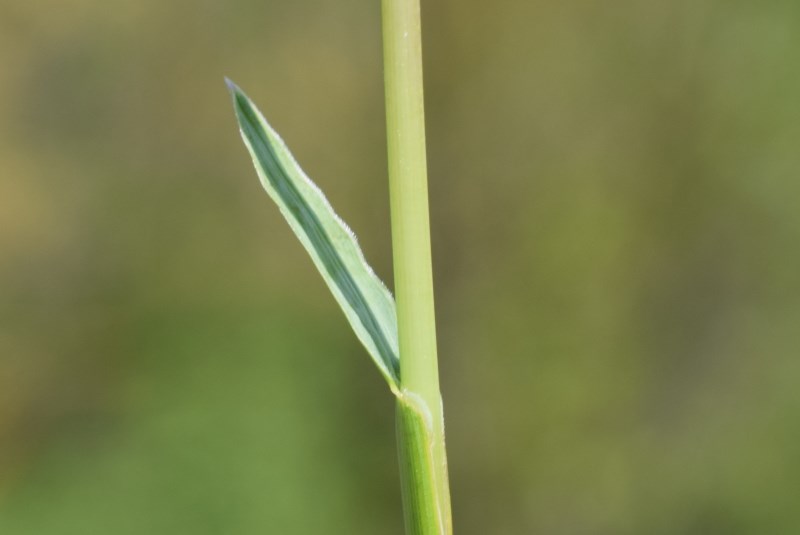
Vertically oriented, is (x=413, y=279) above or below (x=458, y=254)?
above

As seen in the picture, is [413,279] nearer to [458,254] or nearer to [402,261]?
[402,261]

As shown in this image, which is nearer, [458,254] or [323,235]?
[323,235]

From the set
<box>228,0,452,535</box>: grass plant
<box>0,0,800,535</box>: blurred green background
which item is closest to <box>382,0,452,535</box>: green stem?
<box>228,0,452,535</box>: grass plant

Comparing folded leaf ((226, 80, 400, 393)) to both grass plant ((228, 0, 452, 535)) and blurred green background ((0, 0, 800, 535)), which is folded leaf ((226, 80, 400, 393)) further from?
blurred green background ((0, 0, 800, 535))

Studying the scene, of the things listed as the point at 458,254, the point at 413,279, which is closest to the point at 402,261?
the point at 413,279

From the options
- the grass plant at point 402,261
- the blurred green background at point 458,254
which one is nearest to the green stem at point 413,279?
the grass plant at point 402,261

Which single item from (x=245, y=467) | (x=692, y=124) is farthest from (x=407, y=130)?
(x=692, y=124)

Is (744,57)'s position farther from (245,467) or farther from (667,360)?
(245,467)
